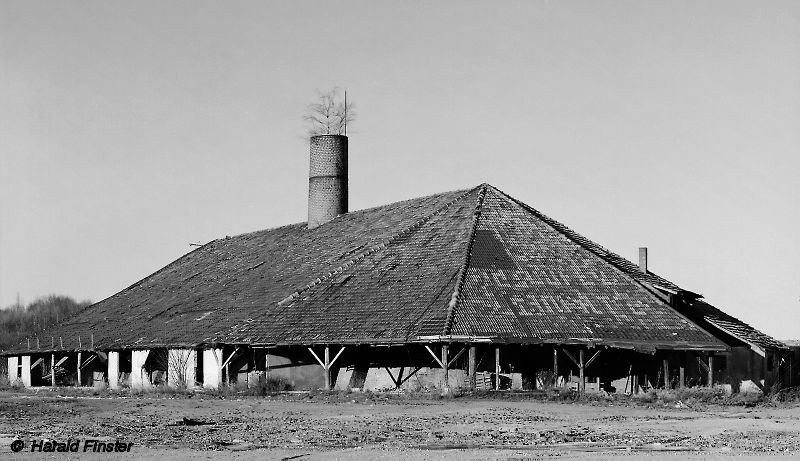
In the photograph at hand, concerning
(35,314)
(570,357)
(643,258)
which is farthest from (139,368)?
(35,314)

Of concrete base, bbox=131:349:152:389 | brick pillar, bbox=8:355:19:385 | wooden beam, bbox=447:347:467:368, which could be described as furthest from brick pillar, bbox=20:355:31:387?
wooden beam, bbox=447:347:467:368

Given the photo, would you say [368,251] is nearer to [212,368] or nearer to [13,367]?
[212,368]

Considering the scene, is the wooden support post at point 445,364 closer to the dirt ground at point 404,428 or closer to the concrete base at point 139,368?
the dirt ground at point 404,428

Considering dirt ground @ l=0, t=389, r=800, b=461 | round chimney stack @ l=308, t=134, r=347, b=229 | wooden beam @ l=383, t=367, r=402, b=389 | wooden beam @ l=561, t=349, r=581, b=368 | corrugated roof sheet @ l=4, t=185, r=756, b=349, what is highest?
round chimney stack @ l=308, t=134, r=347, b=229

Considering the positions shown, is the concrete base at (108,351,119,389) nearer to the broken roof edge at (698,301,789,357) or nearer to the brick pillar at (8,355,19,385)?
the brick pillar at (8,355,19,385)

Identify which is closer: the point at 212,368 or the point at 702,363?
the point at 702,363

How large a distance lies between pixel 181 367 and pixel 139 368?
10.2 ft

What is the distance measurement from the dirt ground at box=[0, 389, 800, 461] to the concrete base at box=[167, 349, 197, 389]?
26.4 ft

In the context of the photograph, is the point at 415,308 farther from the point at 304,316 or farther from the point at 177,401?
the point at 177,401

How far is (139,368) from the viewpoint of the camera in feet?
157

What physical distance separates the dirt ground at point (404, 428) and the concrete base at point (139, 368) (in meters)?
10.3

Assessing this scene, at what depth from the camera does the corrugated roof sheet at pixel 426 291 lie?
132 feet

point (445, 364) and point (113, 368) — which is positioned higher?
point (445, 364)

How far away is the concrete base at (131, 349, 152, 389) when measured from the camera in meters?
47.1
